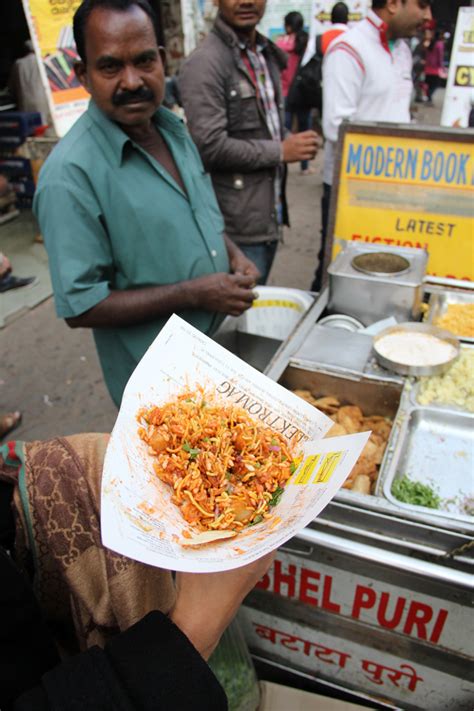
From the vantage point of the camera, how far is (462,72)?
4.43 m

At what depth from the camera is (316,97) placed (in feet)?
26.7

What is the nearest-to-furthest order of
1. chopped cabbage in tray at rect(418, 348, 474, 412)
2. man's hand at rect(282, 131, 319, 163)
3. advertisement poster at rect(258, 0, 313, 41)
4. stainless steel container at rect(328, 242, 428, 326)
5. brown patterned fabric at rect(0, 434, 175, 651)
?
brown patterned fabric at rect(0, 434, 175, 651)
chopped cabbage in tray at rect(418, 348, 474, 412)
stainless steel container at rect(328, 242, 428, 326)
man's hand at rect(282, 131, 319, 163)
advertisement poster at rect(258, 0, 313, 41)

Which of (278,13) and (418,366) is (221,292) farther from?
(278,13)

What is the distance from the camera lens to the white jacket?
11.8 ft

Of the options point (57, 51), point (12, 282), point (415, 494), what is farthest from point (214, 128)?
point (12, 282)

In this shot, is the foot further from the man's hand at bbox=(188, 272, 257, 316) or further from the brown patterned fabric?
the brown patterned fabric

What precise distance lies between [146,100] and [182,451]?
1.57 m

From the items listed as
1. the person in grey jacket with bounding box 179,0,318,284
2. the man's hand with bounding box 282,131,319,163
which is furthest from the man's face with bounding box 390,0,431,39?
the man's hand with bounding box 282,131,319,163

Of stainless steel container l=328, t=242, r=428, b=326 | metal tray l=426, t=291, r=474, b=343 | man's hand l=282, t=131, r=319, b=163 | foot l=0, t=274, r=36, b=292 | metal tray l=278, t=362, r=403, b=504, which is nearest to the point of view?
metal tray l=278, t=362, r=403, b=504

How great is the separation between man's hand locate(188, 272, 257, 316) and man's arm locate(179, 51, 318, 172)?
136 centimetres

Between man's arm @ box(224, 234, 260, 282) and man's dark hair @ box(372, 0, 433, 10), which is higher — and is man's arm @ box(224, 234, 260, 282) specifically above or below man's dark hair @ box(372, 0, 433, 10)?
below

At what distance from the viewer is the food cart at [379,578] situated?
→ 65.7 inches

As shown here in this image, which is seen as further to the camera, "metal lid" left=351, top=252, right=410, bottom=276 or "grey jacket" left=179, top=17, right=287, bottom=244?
"grey jacket" left=179, top=17, right=287, bottom=244

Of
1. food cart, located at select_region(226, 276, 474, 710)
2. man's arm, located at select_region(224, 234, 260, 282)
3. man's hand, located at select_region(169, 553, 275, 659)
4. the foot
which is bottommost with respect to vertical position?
the foot
